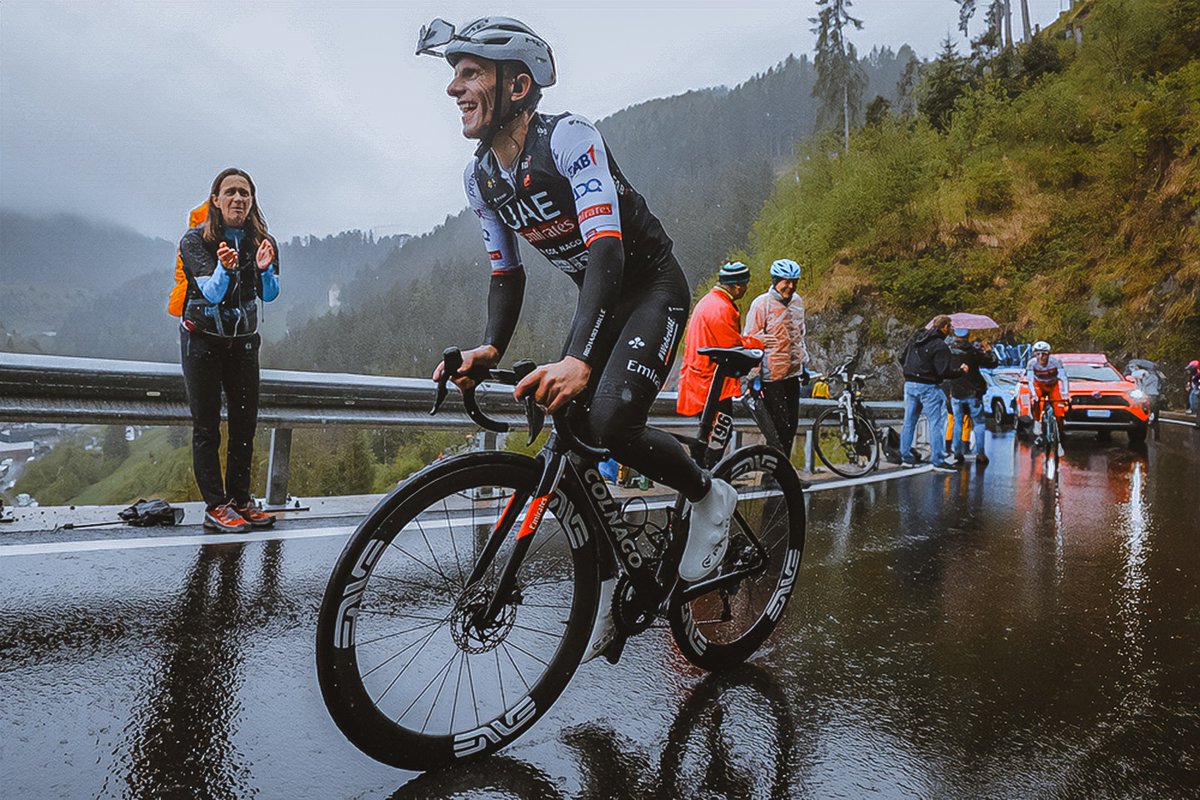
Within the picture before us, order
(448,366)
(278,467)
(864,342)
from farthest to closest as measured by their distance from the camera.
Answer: (864,342)
(278,467)
(448,366)

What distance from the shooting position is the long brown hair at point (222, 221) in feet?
15.8

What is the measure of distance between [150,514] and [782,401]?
18.4 feet

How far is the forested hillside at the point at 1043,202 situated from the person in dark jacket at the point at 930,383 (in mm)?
25737

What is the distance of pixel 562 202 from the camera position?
2.64 m

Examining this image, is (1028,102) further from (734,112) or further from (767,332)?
(734,112)

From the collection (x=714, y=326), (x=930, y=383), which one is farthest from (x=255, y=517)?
(x=930, y=383)

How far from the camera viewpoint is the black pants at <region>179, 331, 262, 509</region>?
4871mm

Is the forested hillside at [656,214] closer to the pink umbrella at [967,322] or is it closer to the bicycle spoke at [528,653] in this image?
the bicycle spoke at [528,653]

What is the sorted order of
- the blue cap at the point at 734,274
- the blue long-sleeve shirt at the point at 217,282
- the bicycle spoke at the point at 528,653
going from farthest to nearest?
the blue cap at the point at 734,274
the blue long-sleeve shirt at the point at 217,282
the bicycle spoke at the point at 528,653

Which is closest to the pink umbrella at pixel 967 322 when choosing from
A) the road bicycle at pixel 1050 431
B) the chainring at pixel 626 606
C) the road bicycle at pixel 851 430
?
the road bicycle at pixel 1050 431

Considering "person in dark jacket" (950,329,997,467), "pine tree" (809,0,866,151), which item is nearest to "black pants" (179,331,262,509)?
"person in dark jacket" (950,329,997,467)

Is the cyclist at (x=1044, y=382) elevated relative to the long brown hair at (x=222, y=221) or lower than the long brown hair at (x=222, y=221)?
lower

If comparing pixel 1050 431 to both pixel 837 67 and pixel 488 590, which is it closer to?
pixel 488 590

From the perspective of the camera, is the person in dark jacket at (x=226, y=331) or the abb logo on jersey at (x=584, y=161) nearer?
the abb logo on jersey at (x=584, y=161)
